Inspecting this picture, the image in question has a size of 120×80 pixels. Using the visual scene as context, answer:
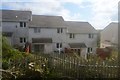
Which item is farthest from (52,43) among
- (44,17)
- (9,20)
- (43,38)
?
(9,20)

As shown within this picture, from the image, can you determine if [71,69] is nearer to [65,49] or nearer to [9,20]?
[65,49]

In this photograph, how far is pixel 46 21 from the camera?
37.3ft

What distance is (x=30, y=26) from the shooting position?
11023 mm

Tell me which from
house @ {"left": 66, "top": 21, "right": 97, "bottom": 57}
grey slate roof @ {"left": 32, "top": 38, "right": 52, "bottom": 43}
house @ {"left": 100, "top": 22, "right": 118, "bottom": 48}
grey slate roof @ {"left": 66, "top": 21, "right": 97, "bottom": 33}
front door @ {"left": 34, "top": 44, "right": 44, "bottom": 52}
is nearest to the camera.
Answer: house @ {"left": 100, "top": 22, "right": 118, "bottom": 48}

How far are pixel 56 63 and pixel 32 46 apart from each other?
659 cm

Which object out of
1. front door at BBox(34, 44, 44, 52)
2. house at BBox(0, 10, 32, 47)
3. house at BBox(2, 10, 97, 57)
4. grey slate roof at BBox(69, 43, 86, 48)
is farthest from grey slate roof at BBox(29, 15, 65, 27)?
grey slate roof at BBox(69, 43, 86, 48)

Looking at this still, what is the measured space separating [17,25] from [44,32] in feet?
4.92

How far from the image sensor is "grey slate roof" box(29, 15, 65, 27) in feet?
36.6

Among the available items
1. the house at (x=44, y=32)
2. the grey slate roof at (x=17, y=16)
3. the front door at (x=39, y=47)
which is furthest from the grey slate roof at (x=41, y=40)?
the grey slate roof at (x=17, y=16)

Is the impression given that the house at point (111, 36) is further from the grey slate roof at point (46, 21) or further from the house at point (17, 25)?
the house at point (17, 25)

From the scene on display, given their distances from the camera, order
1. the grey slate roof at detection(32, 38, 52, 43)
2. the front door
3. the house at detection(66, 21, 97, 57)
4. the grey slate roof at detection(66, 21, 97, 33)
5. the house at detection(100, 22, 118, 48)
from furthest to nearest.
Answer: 1. the grey slate roof at detection(66, 21, 97, 33)
2. the house at detection(66, 21, 97, 57)
3. the front door
4. the grey slate roof at detection(32, 38, 52, 43)
5. the house at detection(100, 22, 118, 48)

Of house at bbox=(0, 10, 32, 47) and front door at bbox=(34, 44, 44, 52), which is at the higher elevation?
house at bbox=(0, 10, 32, 47)

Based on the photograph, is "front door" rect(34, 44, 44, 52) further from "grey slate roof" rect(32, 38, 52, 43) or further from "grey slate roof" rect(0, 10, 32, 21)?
"grey slate roof" rect(0, 10, 32, 21)

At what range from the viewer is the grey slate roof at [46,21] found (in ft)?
36.6
